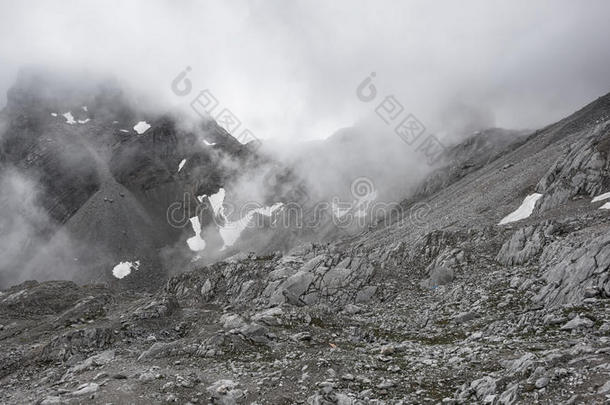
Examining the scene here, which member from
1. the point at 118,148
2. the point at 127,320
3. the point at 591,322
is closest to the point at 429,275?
the point at 591,322

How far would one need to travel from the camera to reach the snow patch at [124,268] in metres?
116

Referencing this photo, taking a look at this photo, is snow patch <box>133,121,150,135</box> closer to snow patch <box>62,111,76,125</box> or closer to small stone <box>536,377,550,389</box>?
snow patch <box>62,111,76,125</box>

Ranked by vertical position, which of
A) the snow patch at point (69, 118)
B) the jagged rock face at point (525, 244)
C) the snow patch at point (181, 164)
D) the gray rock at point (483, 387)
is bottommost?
the jagged rock face at point (525, 244)

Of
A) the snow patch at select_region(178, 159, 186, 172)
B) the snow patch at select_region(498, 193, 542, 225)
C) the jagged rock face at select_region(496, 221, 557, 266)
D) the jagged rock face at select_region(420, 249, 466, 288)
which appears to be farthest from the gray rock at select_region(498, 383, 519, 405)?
the snow patch at select_region(178, 159, 186, 172)

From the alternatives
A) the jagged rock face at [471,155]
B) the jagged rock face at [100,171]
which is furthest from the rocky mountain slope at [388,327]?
the jagged rock face at [100,171]

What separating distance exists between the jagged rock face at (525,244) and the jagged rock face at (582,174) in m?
10.6

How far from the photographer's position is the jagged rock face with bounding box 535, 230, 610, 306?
1939 centimetres

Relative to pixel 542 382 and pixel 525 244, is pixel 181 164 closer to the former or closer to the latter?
pixel 525 244

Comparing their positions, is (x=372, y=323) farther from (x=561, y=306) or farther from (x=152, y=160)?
(x=152, y=160)

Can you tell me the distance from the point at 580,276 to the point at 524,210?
24.1 metres

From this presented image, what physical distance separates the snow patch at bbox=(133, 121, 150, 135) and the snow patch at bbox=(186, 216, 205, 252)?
195ft

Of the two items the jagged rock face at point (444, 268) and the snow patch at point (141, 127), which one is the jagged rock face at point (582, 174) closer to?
the jagged rock face at point (444, 268)

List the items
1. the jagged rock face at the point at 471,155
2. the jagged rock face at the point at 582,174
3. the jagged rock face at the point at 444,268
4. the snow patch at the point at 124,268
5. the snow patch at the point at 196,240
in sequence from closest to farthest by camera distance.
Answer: the jagged rock face at the point at 444,268 < the jagged rock face at the point at 582,174 < the jagged rock face at the point at 471,155 < the snow patch at the point at 124,268 < the snow patch at the point at 196,240

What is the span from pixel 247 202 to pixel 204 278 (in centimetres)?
11276
